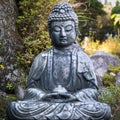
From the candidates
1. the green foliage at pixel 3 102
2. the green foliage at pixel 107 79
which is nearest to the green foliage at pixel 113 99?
the green foliage at pixel 3 102

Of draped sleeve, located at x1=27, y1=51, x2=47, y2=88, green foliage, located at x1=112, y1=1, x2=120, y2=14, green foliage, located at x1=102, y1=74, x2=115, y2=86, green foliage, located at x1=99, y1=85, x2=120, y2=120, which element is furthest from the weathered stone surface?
green foliage, located at x1=112, y1=1, x2=120, y2=14

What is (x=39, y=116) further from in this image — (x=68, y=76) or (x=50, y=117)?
(x=68, y=76)

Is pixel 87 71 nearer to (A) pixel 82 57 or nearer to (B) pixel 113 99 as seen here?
(A) pixel 82 57

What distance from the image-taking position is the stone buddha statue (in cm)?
786

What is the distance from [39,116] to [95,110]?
80cm

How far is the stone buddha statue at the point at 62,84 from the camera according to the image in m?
7.86

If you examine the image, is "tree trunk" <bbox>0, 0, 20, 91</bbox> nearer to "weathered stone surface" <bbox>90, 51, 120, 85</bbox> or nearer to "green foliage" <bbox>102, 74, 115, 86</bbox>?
"green foliage" <bbox>102, 74, 115, 86</bbox>

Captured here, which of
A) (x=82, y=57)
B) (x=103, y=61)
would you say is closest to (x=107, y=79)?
(x=103, y=61)

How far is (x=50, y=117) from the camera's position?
7.85m

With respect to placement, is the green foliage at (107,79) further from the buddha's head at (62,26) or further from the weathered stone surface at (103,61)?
the buddha's head at (62,26)

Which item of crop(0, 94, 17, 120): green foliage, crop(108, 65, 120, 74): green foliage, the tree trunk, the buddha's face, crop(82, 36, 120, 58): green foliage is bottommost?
crop(82, 36, 120, 58): green foliage

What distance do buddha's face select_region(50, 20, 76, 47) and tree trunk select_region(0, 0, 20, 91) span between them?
3.14 meters

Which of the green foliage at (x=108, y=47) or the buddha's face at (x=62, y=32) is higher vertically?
the buddha's face at (x=62, y=32)

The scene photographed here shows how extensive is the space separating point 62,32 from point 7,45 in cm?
381
